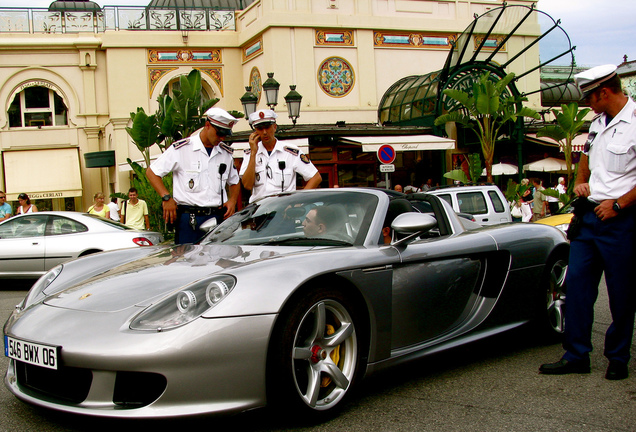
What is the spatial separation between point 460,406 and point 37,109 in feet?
94.3

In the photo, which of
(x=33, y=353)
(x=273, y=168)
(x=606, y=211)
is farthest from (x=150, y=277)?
(x=273, y=168)

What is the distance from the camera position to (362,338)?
3.43 metres

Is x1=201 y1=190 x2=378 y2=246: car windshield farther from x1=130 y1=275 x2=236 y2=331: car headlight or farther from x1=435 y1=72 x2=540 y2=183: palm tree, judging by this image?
x1=435 y1=72 x2=540 y2=183: palm tree

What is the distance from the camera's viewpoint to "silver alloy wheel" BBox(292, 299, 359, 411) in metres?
3.16

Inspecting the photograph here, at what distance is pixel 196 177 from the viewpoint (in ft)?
18.8

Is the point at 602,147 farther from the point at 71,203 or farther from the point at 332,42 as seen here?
the point at 71,203

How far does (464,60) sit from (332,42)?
5.45m

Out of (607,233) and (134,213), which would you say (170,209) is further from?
(134,213)

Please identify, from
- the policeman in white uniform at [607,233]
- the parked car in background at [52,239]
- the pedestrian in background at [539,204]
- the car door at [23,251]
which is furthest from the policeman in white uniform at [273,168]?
the pedestrian in background at [539,204]

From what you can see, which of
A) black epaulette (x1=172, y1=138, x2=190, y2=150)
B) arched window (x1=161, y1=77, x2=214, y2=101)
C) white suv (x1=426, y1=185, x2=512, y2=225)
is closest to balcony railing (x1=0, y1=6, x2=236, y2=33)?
arched window (x1=161, y1=77, x2=214, y2=101)

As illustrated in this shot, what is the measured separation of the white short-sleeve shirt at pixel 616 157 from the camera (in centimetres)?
393

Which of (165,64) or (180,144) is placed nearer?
(180,144)

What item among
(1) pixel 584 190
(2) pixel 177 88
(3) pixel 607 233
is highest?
(2) pixel 177 88

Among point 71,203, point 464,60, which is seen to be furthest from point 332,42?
point 71,203
